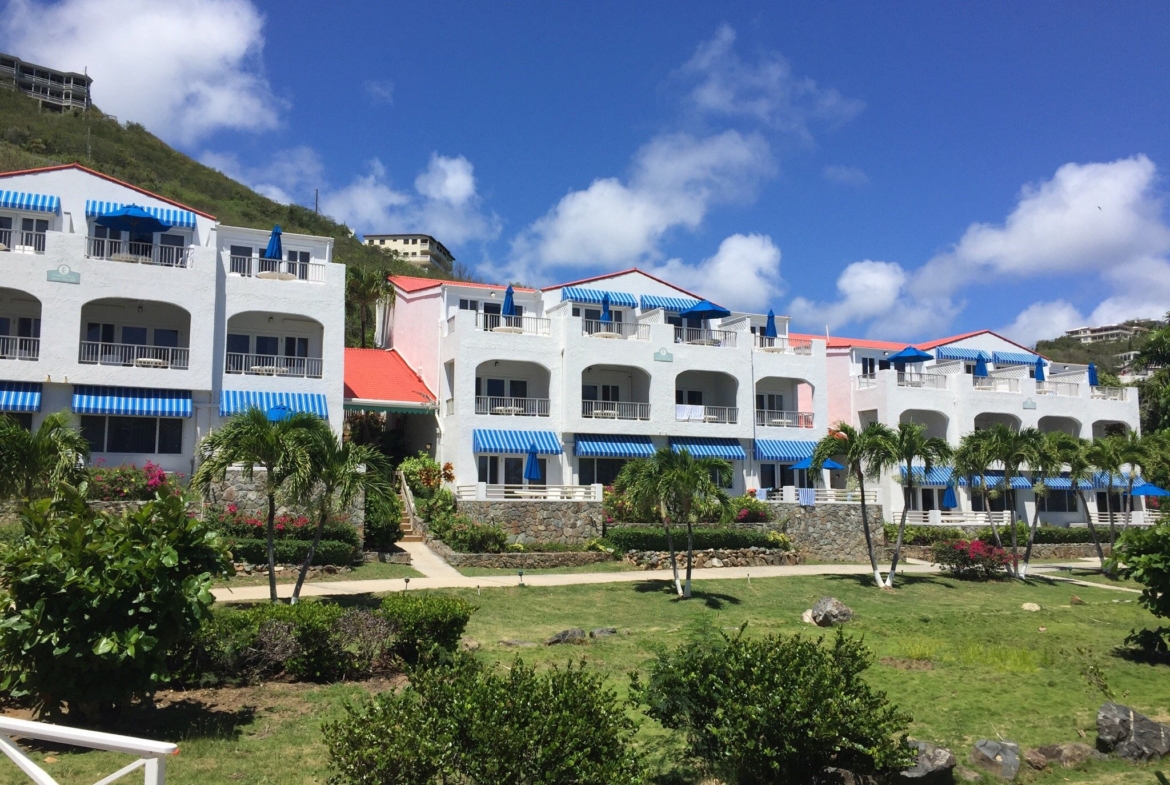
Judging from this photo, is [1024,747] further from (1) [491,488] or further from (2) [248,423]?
(1) [491,488]

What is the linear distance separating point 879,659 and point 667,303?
28.7 m

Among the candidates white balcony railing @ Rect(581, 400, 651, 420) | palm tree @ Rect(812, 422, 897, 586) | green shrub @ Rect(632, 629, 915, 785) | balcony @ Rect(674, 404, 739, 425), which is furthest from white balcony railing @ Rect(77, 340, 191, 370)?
green shrub @ Rect(632, 629, 915, 785)

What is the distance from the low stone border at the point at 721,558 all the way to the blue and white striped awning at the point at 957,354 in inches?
824

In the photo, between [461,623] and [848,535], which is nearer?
[461,623]

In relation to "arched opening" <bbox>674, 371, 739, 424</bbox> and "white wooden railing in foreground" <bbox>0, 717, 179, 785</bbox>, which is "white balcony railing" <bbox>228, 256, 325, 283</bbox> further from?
"white wooden railing in foreground" <bbox>0, 717, 179, 785</bbox>

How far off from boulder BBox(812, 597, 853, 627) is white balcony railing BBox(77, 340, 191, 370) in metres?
23.2

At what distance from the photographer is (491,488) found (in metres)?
34.2

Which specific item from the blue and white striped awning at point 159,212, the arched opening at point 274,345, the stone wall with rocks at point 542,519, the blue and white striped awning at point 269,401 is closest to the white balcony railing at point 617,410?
the stone wall with rocks at point 542,519

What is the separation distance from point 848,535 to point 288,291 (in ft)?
85.1

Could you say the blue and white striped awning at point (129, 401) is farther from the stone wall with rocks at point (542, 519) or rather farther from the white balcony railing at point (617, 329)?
the white balcony railing at point (617, 329)

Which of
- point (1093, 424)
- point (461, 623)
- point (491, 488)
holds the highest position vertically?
point (1093, 424)

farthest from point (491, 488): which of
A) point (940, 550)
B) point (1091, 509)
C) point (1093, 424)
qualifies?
point (1093, 424)

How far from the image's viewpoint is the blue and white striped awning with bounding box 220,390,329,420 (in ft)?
105

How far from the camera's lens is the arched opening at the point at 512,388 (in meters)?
38.2
